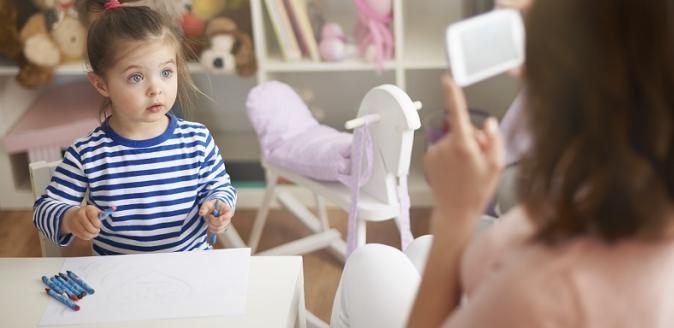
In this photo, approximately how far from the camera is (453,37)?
91 cm

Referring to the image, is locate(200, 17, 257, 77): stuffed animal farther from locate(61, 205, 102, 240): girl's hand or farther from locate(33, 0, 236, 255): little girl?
locate(61, 205, 102, 240): girl's hand

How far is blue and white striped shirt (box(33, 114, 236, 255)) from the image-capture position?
1641mm

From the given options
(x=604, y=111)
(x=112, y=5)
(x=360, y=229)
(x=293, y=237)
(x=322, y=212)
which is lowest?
(x=293, y=237)

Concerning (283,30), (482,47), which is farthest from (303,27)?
(482,47)

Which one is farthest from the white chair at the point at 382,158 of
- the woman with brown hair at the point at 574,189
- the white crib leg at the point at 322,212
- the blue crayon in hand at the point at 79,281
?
the woman with brown hair at the point at 574,189

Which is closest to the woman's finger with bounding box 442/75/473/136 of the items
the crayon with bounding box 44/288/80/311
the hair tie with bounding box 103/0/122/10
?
the crayon with bounding box 44/288/80/311

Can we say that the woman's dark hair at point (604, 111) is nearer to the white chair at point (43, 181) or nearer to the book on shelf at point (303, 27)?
the white chair at point (43, 181)

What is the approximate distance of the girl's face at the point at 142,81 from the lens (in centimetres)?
160

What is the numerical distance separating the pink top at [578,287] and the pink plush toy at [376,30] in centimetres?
170

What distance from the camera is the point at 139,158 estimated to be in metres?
1.65

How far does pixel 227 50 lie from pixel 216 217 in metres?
1.16

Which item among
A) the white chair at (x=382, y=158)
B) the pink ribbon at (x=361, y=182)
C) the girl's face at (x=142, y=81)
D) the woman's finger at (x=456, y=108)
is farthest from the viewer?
the pink ribbon at (x=361, y=182)

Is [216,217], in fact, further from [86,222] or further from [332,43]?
[332,43]

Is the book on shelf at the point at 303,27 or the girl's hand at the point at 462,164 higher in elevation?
the girl's hand at the point at 462,164
